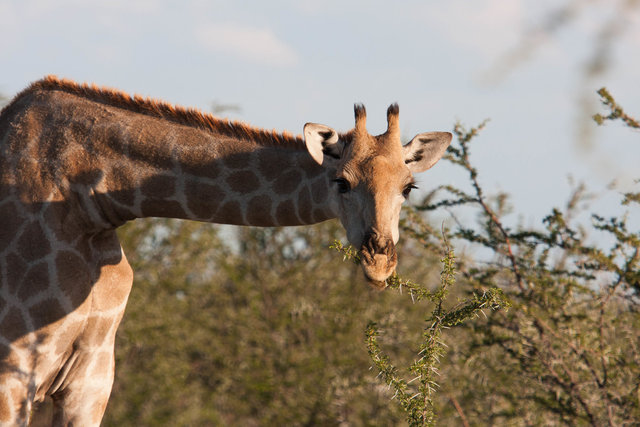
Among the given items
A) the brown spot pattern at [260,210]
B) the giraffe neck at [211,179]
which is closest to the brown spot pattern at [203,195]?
the giraffe neck at [211,179]

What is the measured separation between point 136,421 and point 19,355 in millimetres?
11333

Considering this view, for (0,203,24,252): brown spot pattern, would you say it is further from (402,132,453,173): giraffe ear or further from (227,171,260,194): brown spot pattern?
(402,132,453,173): giraffe ear

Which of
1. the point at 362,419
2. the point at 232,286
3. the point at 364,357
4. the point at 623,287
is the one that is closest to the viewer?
the point at 623,287

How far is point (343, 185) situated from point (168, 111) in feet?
5.82

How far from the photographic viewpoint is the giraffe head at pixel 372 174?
6215 millimetres

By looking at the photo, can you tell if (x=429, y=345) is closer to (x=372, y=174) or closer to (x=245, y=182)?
(x=372, y=174)

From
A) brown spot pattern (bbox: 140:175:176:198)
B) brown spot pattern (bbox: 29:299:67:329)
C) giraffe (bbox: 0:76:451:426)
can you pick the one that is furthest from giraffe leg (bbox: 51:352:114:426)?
brown spot pattern (bbox: 140:175:176:198)

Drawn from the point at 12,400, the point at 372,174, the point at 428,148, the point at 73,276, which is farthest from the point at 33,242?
the point at 428,148

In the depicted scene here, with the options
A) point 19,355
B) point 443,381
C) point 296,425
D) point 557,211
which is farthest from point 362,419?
point 19,355

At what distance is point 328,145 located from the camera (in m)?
6.91

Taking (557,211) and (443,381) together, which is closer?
(557,211)

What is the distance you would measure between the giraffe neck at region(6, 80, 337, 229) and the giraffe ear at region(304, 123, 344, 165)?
0.74ft

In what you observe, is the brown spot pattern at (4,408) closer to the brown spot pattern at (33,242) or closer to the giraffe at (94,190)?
the giraffe at (94,190)

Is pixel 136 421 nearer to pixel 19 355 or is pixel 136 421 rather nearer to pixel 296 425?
pixel 296 425
